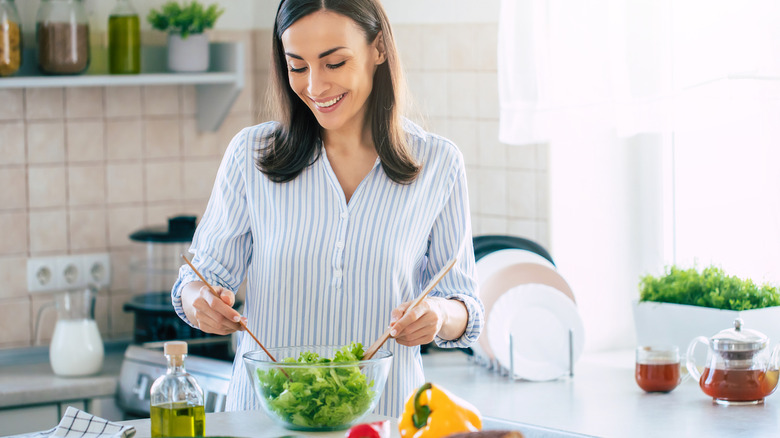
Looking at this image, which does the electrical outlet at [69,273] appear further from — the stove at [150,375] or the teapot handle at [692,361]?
the teapot handle at [692,361]

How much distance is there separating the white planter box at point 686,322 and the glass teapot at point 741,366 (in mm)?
134

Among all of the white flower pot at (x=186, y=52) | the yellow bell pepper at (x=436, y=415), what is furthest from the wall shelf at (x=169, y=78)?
the yellow bell pepper at (x=436, y=415)

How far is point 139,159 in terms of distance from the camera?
3.07m

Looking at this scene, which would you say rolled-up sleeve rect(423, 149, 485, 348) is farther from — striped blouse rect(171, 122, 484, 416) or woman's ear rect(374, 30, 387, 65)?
woman's ear rect(374, 30, 387, 65)

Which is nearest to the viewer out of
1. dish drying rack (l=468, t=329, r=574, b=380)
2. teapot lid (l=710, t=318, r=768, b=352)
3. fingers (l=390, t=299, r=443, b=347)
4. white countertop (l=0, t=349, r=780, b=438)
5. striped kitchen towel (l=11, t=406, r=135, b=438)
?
striped kitchen towel (l=11, t=406, r=135, b=438)

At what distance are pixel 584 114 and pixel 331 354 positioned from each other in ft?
3.88

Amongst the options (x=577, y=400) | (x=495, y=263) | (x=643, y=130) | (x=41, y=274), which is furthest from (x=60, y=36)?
(x=577, y=400)

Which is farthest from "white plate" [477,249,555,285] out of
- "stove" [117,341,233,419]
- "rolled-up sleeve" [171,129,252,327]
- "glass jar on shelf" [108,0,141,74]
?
"glass jar on shelf" [108,0,141,74]

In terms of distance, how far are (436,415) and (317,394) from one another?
198 mm

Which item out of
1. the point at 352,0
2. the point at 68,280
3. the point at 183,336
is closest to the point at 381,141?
the point at 352,0

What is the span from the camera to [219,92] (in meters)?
Answer: 3.08

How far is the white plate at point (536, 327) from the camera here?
93.7 inches

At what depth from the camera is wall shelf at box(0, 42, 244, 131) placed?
274 centimetres

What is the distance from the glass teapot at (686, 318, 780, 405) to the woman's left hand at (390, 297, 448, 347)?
2.40 feet
